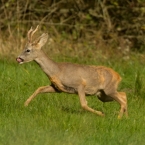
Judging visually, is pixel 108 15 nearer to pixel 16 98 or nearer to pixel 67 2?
pixel 67 2

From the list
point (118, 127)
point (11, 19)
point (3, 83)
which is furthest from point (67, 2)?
point (118, 127)

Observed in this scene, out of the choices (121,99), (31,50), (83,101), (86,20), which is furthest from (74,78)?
(86,20)

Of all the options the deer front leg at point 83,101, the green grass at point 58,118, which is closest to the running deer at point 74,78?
the deer front leg at point 83,101

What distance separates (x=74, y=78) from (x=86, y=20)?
26.5ft

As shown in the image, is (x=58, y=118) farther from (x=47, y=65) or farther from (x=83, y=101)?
(x=47, y=65)

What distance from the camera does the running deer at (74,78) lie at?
928cm

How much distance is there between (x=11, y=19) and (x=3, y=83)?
Result: 5440 millimetres

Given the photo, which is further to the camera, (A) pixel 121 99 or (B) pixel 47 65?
(A) pixel 121 99

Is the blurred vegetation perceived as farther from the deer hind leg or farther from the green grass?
the deer hind leg

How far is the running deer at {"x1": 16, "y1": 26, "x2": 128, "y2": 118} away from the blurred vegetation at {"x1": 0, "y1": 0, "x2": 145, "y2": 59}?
6647 mm

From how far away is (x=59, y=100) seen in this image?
10.2 m

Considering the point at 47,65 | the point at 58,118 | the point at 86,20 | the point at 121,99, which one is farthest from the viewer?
the point at 86,20

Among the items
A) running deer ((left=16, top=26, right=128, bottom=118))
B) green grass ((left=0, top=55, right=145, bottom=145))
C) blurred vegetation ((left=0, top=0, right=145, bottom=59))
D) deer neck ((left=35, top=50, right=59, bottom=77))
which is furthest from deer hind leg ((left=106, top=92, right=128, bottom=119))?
blurred vegetation ((left=0, top=0, right=145, bottom=59))

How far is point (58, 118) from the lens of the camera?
8508mm
